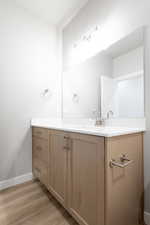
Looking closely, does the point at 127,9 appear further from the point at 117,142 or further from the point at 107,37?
the point at 117,142

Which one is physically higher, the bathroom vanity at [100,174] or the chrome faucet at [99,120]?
the chrome faucet at [99,120]

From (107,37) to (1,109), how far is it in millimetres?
1634

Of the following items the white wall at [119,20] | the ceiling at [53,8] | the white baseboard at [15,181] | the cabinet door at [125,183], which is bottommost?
the white baseboard at [15,181]

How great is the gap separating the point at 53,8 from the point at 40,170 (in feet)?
7.85

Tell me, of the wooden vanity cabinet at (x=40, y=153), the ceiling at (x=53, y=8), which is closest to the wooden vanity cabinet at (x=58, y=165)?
the wooden vanity cabinet at (x=40, y=153)

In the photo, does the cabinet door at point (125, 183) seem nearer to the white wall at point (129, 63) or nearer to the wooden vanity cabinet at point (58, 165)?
the wooden vanity cabinet at point (58, 165)

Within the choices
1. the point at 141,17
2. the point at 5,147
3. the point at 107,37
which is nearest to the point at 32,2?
the point at 107,37

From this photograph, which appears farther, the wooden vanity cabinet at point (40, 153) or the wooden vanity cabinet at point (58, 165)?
the wooden vanity cabinet at point (40, 153)

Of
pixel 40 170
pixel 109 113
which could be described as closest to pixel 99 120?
pixel 109 113

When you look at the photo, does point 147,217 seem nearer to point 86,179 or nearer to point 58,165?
point 86,179

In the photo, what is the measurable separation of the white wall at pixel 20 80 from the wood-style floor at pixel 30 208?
0.99ft

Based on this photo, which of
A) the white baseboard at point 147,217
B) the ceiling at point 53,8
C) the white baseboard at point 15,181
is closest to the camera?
the white baseboard at point 147,217

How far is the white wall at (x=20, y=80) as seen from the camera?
1789 mm

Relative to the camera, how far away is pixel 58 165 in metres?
1.32
